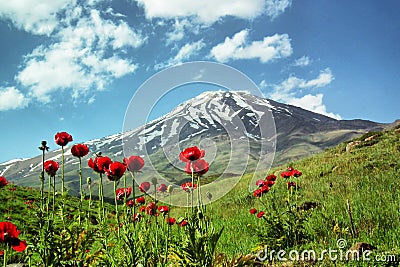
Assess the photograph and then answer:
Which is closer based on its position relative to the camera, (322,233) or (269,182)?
(322,233)

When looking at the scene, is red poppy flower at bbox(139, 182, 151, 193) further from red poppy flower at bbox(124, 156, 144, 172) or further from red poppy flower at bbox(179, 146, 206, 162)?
red poppy flower at bbox(179, 146, 206, 162)

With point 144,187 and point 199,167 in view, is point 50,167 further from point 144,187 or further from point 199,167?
point 199,167

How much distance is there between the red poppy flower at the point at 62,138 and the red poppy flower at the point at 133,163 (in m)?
1.12

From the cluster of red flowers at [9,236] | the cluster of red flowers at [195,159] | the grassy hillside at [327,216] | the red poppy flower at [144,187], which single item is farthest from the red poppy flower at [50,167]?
the cluster of red flowers at [195,159]

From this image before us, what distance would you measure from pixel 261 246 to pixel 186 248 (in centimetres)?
191

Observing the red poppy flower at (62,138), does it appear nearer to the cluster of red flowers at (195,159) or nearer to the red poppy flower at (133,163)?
the red poppy flower at (133,163)

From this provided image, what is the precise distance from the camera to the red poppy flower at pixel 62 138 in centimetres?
376

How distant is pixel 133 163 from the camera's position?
9.96 ft

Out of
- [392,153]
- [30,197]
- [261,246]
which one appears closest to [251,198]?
[392,153]

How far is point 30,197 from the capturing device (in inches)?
589

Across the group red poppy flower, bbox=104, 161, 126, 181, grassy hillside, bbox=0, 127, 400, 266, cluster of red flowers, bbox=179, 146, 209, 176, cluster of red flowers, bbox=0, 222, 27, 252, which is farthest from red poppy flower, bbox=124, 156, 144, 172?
cluster of red flowers, bbox=0, 222, 27, 252

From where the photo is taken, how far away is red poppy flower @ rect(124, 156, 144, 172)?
2994 mm

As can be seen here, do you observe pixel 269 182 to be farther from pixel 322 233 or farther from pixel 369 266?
pixel 369 266

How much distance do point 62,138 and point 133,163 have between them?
125cm
